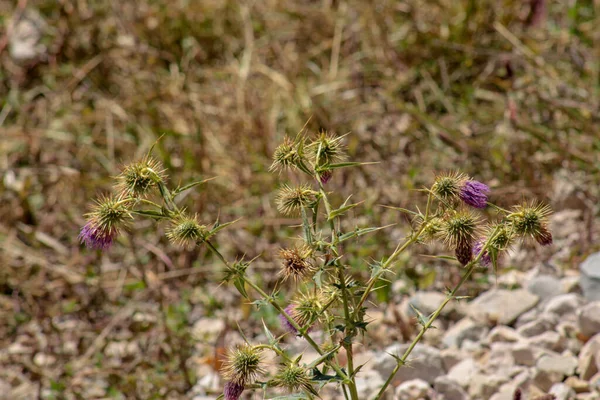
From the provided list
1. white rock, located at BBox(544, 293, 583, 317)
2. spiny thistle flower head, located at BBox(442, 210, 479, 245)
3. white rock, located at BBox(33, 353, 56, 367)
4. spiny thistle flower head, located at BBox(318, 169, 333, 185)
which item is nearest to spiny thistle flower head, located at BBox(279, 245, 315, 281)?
spiny thistle flower head, located at BBox(318, 169, 333, 185)

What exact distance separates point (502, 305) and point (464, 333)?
183mm

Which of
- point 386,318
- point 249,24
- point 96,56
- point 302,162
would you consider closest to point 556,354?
point 386,318

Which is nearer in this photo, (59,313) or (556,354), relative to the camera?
(556,354)

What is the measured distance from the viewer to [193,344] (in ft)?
9.87

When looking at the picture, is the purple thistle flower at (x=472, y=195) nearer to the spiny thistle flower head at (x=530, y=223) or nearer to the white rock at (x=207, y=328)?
the spiny thistle flower head at (x=530, y=223)

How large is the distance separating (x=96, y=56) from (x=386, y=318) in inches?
101

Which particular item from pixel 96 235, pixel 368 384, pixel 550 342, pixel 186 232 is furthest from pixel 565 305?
pixel 96 235

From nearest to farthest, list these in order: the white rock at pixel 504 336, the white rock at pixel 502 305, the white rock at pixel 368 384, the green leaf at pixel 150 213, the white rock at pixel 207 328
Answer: the green leaf at pixel 150 213
the white rock at pixel 368 384
the white rock at pixel 504 336
the white rock at pixel 502 305
the white rock at pixel 207 328

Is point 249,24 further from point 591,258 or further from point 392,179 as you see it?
point 591,258

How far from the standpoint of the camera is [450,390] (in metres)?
2.42

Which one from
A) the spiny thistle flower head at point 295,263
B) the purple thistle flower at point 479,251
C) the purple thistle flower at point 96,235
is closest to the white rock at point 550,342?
the purple thistle flower at point 479,251

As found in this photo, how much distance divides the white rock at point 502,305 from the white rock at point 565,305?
0.27 feet

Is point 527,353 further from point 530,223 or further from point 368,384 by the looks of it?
point 530,223

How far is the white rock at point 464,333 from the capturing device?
2.74 meters
